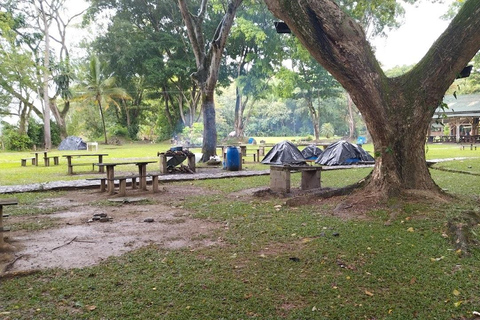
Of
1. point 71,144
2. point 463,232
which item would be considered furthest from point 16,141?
point 463,232

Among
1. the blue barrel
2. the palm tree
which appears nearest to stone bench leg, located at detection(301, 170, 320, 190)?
the blue barrel

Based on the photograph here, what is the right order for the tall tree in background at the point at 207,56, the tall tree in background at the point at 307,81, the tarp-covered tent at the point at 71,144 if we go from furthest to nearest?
the tall tree in background at the point at 307,81 → the tarp-covered tent at the point at 71,144 → the tall tree in background at the point at 207,56

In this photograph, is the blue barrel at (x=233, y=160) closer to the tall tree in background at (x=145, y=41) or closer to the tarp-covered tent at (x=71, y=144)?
the tall tree in background at (x=145, y=41)

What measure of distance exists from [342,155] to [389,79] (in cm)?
858

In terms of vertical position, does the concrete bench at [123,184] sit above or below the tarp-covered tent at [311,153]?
below

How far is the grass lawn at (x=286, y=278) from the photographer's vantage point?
102 inches

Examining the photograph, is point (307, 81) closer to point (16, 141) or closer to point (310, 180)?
point (16, 141)

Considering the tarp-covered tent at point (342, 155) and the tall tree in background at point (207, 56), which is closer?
the tall tree in background at point (207, 56)

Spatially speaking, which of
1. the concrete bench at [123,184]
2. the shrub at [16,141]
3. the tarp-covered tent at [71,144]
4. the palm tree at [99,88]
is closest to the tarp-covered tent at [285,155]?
the concrete bench at [123,184]

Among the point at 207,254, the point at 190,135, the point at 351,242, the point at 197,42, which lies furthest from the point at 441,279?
the point at 190,135

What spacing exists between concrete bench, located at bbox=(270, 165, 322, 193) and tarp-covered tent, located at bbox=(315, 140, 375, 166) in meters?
6.45

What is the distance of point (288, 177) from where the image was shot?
7.05 metres

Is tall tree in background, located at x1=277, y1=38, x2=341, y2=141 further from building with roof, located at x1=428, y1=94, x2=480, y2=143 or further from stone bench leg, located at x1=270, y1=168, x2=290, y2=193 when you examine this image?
stone bench leg, located at x1=270, y1=168, x2=290, y2=193

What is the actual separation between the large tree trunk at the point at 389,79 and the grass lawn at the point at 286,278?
93 centimetres
